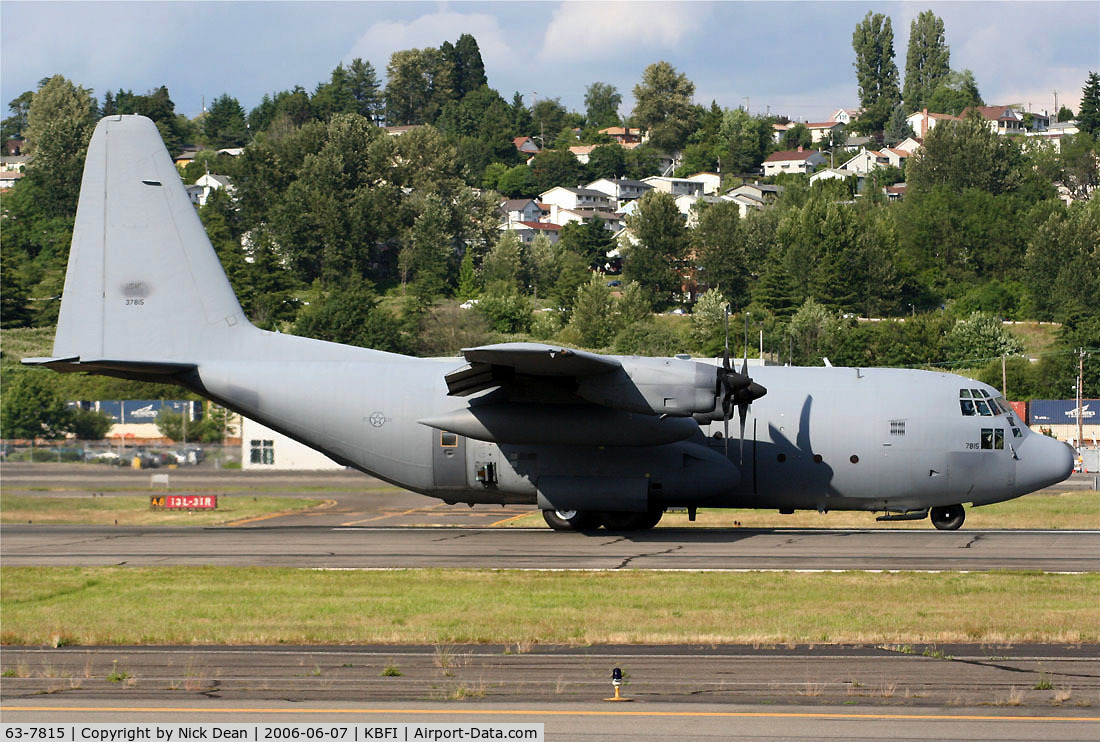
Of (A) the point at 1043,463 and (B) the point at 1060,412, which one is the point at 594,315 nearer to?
(B) the point at 1060,412

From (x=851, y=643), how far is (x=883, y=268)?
4312 inches

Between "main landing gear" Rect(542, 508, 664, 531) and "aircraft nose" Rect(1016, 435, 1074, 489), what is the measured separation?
9.59m

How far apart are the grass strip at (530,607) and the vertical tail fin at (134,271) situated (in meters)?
6.80

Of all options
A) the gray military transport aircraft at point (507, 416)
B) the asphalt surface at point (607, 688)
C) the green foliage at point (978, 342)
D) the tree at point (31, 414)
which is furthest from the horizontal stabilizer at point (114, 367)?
the green foliage at point (978, 342)

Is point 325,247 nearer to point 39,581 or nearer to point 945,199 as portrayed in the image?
point 945,199

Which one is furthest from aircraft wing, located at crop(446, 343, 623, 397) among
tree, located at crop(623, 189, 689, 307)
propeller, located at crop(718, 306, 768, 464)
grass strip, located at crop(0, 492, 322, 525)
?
tree, located at crop(623, 189, 689, 307)

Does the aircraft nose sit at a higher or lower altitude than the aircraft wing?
lower

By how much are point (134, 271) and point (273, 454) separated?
3990cm

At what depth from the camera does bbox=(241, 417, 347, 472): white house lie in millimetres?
70812

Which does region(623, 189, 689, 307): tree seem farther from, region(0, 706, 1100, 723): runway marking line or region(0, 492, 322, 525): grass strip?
region(0, 706, 1100, 723): runway marking line

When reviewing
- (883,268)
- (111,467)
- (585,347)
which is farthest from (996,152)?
(111,467)

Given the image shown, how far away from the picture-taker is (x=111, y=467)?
250 ft

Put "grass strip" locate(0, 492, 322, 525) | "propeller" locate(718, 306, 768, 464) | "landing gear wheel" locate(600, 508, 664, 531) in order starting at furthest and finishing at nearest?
"grass strip" locate(0, 492, 322, 525), "landing gear wheel" locate(600, 508, 664, 531), "propeller" locate(718, 306, 768, 464)

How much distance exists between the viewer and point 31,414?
8962 cm
